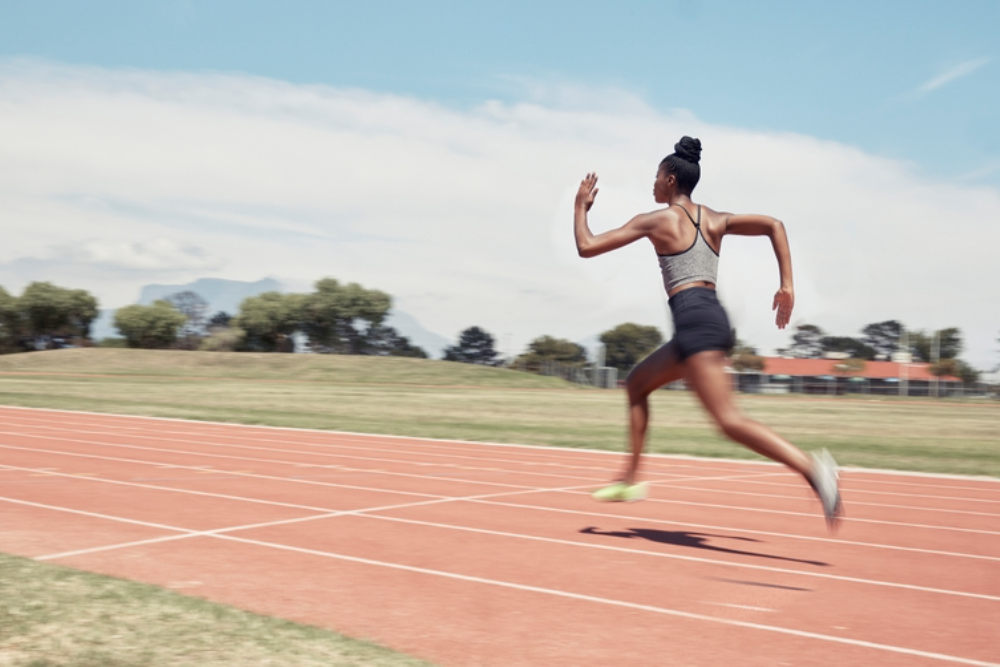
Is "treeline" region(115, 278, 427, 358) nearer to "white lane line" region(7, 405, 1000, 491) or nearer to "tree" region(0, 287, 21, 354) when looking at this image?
"tree" region(0, 287, 21, 354)

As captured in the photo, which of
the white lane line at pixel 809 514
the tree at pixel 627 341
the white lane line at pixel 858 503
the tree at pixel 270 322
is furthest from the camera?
the tree at pixel 627 341

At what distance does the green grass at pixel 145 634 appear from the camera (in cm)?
320

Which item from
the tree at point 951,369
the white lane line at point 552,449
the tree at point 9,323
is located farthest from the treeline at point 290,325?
the white lane line at point 552,449

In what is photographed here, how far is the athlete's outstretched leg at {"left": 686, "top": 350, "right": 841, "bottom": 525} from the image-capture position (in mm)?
5016

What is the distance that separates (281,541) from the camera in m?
5.73

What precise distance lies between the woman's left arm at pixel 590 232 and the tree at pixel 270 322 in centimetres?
9145

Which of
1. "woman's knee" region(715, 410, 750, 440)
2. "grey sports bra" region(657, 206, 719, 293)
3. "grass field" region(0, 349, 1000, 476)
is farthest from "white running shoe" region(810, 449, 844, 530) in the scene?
"grass field" region(0, 349, 1000, 476)

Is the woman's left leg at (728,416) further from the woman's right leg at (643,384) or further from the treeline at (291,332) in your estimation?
the treeline at (291,332)

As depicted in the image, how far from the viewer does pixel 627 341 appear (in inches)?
5015

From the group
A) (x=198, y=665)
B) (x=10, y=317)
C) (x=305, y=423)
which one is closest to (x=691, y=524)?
(x=198, y=665)

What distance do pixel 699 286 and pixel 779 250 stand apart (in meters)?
0.49

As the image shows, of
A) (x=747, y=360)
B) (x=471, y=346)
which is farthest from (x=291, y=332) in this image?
(x=747, y=360)

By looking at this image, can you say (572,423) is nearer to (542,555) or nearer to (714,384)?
(542,555)

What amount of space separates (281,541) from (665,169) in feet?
10.3
